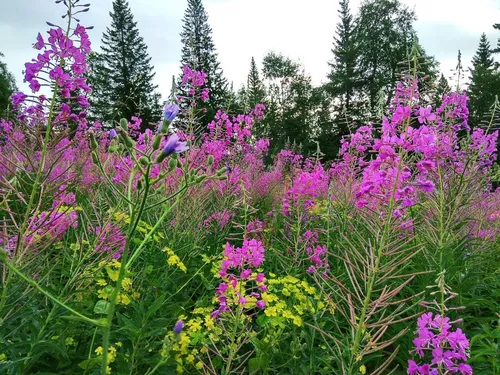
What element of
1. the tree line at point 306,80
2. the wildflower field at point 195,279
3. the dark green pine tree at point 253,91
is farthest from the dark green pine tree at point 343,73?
the wildflower field at point 195,279

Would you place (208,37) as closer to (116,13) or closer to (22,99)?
(116,13)

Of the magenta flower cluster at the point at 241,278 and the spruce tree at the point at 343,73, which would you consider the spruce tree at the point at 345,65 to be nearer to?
the spruce tree at the point at 343,73

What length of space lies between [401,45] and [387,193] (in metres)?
35.0

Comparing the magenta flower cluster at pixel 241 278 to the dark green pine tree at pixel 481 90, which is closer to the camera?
the magenta flower cluster at pixel 241 278

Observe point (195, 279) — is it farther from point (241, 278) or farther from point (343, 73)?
point (343, 73)

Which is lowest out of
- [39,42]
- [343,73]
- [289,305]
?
[289,305]

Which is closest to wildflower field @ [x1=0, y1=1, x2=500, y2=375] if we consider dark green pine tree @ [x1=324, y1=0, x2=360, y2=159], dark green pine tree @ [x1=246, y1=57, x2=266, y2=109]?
dark green pine tree @ [x1=246, y1=57, x2=266, y2=109]

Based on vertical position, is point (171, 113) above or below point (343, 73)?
below

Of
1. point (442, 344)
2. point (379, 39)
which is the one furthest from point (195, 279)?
point (379, 39)

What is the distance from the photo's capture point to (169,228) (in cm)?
344

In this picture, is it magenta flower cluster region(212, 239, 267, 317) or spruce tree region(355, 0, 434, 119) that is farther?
spruce tree region(355, 0, 434, 119)

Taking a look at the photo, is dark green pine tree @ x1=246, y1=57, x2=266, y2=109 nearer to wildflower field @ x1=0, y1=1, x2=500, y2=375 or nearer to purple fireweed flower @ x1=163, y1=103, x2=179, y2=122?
wildflower field @ x1=0, y1=1, x2=500, y2=375

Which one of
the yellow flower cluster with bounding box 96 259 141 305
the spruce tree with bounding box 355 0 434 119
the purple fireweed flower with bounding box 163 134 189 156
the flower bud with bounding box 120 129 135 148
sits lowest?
the yellow flower cluster with bounding box 96 259 141 305

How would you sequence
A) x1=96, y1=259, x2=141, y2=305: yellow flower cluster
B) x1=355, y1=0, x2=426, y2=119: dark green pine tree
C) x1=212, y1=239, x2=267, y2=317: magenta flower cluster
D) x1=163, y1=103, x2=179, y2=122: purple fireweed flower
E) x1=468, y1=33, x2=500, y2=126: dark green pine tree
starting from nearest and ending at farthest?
x1=163, y1=103, x2=179, y2=122: purple fireweed flower
x1=212, y1=239, x2=267, y2=317: magenta flower cluster
x1=96, y1=259, x2=141, y2=305: yellow flower cluster
x1=468, y1=33, x2=500, y2=126: dark green pine tree
x1=355, y1=0, x2=426, y2=119: dark green pine tree
